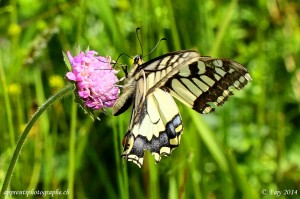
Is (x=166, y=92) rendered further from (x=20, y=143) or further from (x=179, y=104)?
(x=20, y=143)

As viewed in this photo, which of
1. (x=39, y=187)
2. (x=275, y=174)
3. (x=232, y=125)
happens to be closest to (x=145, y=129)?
(x=39, y=187)

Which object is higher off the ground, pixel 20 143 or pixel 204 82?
pixel 204 82

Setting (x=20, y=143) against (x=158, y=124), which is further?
(x=158, y=124)

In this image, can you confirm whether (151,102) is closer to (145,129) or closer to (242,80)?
(145,129)

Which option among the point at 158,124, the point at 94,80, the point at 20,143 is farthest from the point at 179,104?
the point at 20,143

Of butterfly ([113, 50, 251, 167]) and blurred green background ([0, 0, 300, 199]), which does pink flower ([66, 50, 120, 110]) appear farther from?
blurred green background ([0, 0, 300, 199])
